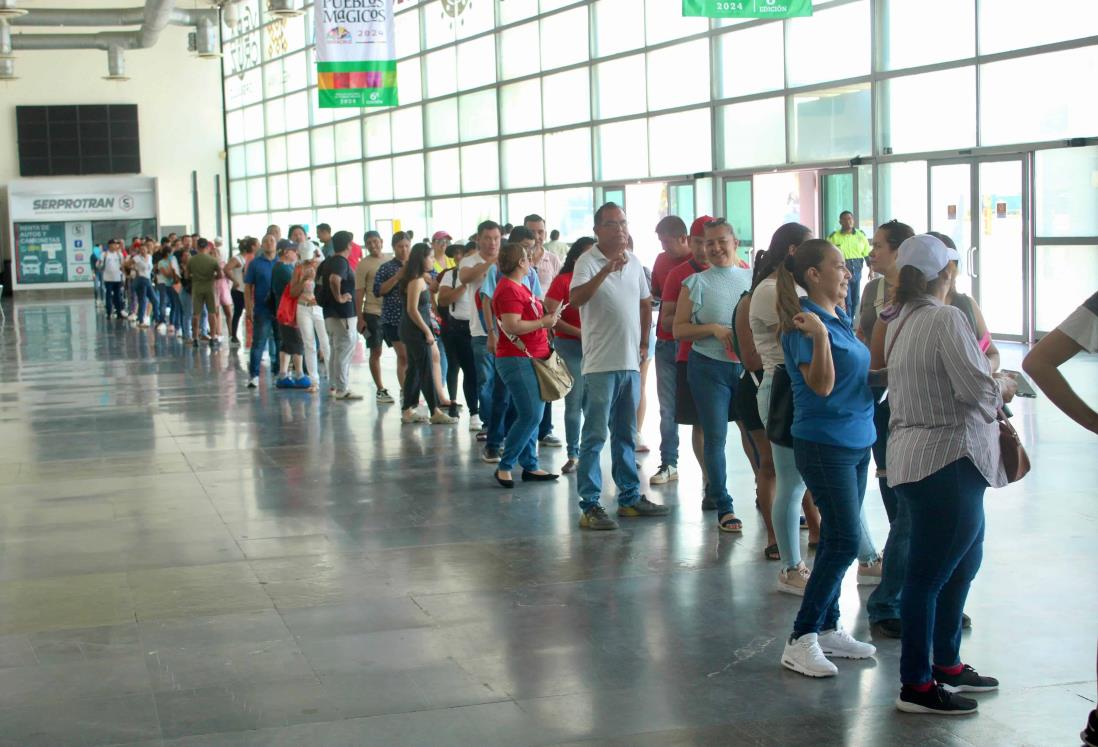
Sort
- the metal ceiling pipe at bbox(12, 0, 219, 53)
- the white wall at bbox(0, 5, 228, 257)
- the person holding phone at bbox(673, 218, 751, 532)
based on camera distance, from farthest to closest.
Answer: the white wall at bbox(0, 5, 228, 257), the metal ceiling pipe at bbox(12, 0, 219, 53), the person holding phone at bbox(673, 218, 751, 532)

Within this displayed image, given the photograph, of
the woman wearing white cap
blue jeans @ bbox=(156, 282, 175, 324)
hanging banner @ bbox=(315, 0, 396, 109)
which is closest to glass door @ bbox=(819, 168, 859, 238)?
hanging banner @ bbox=(315, 0, 396, 109)

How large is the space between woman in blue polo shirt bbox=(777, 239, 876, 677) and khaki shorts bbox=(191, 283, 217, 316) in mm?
16928

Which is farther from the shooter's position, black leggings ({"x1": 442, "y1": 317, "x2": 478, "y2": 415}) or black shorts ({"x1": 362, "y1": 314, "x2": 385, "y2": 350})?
black shorts ({"x1": 362, "y1": 314, "x2": 385, "y2": 350})

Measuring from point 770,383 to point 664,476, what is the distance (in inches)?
113

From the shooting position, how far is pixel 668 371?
28.5ft

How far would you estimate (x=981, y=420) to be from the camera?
417 cm

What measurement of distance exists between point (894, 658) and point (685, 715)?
0.99 m

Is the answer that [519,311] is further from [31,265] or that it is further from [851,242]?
[31,265]

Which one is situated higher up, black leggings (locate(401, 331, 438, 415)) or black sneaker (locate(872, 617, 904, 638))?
black leggings (locate(401, 331, 438, 415))

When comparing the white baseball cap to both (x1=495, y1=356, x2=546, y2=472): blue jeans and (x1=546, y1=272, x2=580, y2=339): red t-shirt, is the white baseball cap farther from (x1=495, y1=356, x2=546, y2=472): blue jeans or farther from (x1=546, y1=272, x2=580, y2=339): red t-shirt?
(x1=495, y1=356, x2=546, y2=472): blue jeans

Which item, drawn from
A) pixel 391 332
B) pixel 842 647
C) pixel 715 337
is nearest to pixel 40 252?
pixel 391 332

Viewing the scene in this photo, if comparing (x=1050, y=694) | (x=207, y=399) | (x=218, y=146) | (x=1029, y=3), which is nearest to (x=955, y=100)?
(x=1029, y=3)

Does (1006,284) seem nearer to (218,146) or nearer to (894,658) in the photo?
(894,658)

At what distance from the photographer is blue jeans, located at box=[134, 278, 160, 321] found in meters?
26.8
